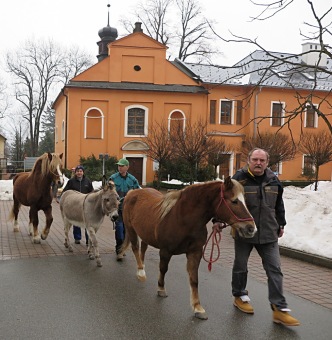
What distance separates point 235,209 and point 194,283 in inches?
41.4

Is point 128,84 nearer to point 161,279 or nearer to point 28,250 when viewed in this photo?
point 28,250

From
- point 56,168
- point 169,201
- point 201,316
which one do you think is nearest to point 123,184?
point 56,168

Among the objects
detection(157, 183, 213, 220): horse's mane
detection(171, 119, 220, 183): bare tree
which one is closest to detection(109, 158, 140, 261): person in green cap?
detection(157, 183, 213, 220): horse's mane

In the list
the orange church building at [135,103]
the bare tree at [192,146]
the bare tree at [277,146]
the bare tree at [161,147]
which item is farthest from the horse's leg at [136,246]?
the orange church building at [135,103]

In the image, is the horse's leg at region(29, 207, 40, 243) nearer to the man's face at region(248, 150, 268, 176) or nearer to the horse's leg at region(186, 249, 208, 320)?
the horse's leg at region(186, 249, 208, 320)

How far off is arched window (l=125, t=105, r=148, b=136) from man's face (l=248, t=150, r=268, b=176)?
28.0m

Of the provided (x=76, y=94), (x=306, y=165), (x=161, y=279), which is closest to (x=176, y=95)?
(x=76, y=94)

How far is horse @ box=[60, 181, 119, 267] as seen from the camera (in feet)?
23.4

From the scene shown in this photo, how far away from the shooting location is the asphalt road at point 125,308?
4309 millimetres

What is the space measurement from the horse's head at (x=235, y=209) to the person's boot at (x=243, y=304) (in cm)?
104

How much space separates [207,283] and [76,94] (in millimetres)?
27402

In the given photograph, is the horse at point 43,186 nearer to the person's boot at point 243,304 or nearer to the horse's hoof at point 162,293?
the horse's hoof at point 162,293

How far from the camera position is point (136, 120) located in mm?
32812

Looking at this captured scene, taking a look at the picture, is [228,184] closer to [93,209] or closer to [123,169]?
[93,209]
